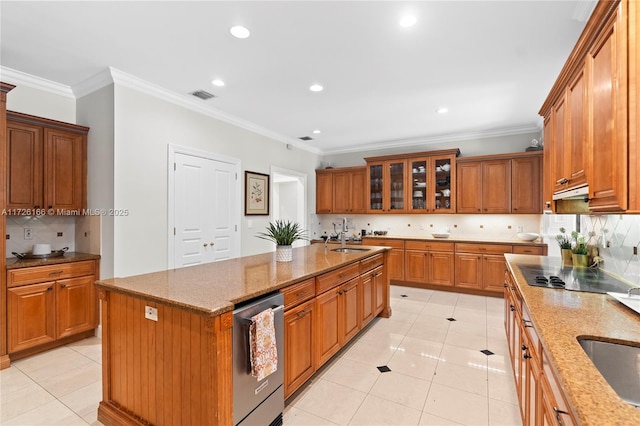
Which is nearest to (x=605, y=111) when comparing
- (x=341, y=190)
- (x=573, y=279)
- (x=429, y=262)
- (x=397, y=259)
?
(x=573, y=279)

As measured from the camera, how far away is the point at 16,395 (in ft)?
7.52

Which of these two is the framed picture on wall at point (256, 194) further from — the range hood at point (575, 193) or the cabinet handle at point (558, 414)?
the cabinet handle at point (558, 414)

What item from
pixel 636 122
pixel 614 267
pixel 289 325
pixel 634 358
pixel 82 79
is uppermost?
pixel 82 79

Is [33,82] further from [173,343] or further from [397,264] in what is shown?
[397,264]

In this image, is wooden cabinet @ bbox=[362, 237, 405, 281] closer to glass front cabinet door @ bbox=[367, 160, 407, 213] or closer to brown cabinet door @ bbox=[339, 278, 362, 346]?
glass front cabinet door @ bbox=[367, 160, 407, 213]

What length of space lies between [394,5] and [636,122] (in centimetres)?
164

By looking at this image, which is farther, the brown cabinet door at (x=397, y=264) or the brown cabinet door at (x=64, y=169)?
the brown cabinet door at (x=397, y=264)

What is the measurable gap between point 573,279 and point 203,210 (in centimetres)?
386

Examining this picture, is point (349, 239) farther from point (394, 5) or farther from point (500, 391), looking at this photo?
point (394, 5)

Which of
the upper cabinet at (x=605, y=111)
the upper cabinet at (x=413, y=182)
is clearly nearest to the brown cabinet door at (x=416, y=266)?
the upper cabinet at (x=413, y=182)

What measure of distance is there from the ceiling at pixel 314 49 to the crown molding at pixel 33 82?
0.06m

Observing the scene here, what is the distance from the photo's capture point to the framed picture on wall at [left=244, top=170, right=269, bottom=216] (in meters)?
4.77

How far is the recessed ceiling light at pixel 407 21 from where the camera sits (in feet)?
7.50

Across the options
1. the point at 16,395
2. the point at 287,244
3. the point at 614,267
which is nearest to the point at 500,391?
the point at 614,267
